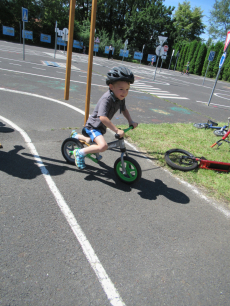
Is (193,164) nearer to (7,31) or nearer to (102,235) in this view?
(102,235)

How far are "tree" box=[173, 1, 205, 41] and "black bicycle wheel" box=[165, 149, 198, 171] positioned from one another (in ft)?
196

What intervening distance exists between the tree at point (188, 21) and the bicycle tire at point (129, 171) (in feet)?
200

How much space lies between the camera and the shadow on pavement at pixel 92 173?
3.47 metres

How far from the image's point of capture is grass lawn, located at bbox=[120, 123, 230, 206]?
3941 mm

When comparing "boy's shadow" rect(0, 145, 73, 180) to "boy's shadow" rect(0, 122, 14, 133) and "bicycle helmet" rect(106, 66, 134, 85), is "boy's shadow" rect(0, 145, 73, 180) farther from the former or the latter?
"bicycle helmet" rect(106, 66, 134, 85)

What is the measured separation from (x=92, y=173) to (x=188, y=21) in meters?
66.3

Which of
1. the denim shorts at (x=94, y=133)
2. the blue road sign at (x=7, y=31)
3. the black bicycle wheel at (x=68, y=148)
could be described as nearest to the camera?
the denim shorts at (x=94, y=133)

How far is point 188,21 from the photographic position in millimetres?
56562

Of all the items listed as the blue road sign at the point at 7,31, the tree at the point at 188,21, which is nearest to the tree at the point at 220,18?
the tree at the point at 188,21

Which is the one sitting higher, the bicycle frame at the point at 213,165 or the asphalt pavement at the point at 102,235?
the bicycle frame at the point at 213,165

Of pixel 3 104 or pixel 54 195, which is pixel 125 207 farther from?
pixel 3 104

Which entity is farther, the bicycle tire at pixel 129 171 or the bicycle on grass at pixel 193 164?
the bicycle on grass at pixel 193 164

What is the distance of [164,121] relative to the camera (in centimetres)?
753

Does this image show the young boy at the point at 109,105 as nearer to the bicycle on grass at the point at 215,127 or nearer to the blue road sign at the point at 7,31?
the bicycle on grass at the point at 215,127
